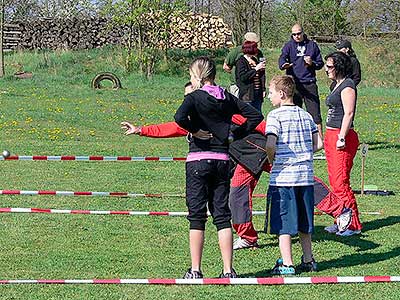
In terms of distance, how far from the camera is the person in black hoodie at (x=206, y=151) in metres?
6.42

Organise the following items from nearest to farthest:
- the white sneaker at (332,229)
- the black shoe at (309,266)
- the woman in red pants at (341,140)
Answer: the black shoe at (309,266) < the woman in red pants at (341,140) < the white sneaker at (332,229)

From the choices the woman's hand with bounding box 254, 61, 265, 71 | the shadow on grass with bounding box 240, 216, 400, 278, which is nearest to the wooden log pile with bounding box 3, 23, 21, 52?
the woman's hand with bounding box 254, 61, 265, 71

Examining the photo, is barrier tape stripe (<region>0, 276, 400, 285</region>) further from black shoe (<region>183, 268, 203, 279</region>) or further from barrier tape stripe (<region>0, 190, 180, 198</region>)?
barrier tape stripe (<region>0, 190, 180, 198</region>)

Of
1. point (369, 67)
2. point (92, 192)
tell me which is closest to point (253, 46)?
point (92, 192)

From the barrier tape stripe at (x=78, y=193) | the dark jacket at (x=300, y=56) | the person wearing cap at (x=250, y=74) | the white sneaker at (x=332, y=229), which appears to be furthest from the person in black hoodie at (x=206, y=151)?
the dark jacket at (x=300, y=56)

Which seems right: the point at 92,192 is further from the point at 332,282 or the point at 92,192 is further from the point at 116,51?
the point at 116,51

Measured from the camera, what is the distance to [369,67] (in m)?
38.4

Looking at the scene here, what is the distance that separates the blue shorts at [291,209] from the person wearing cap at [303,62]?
6838 millimetres

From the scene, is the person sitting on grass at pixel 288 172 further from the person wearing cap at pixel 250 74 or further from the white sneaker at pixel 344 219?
the person wearing cap at pixel 250 74

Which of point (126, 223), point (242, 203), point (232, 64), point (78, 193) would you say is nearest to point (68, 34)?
point (232, 64)

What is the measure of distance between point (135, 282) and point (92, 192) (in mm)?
4495

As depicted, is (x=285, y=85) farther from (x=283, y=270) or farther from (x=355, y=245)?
(x=355, y=245)

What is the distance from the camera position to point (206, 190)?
→ 6578 mm

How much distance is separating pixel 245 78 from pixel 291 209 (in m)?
5.03
